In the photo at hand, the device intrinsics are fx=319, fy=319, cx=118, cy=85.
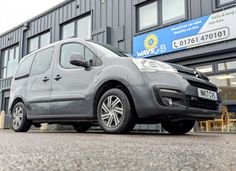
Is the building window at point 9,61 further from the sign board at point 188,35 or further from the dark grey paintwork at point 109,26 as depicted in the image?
the sign board at point 188,35

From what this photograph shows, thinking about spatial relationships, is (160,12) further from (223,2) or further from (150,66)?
(150,66)

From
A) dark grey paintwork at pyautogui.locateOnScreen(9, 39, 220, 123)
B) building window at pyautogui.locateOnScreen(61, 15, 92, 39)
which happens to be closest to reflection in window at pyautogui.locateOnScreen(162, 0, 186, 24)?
building window at pyautogui.locateOnScreen(61, 15, 92, 39)

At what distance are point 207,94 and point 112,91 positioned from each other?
1.28 meters

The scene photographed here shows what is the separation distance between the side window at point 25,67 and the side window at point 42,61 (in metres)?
0.19

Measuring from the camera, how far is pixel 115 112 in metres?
4.08

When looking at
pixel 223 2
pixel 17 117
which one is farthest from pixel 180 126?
pixel 223 2

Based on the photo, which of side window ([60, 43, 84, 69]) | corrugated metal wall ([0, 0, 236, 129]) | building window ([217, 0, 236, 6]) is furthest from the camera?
corrugated metal wall ([0, 0, 236, 129])

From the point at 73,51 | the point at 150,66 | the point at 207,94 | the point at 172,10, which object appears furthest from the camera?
the point at 172,10

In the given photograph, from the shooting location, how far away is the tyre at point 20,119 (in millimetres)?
5684

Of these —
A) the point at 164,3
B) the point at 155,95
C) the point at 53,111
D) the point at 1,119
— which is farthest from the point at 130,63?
the point at 1,119

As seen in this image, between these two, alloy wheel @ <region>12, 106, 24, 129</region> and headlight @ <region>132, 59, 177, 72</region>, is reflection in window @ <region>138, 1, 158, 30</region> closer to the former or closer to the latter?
alloy wheel @ <region>12, 106, 24, 129</region>

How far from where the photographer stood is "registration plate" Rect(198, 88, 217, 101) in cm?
411

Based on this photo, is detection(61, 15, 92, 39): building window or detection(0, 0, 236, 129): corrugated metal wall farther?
detection(61, 15, 92, 39): building window

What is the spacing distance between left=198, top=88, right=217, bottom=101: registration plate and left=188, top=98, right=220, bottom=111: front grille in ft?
0.18
